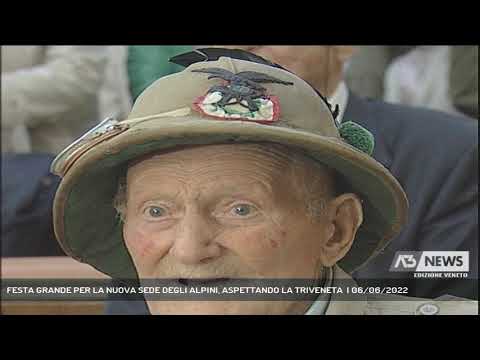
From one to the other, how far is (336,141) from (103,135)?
1.48 feet

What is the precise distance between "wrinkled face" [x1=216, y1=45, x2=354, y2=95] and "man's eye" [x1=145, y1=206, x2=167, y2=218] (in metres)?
0.40

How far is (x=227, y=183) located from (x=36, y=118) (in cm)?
96

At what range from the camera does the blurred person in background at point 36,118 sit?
263 centimetres

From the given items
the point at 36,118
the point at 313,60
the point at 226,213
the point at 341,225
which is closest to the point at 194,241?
the point at 226,213

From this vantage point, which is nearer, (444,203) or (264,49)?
(264,49)

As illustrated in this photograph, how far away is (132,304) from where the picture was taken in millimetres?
2244

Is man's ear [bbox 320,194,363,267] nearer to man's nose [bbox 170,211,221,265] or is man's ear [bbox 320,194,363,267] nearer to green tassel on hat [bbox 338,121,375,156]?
green tassel on hat [bbox 338,121,375,156]

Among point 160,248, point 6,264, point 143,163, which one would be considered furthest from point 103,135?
point 6,264

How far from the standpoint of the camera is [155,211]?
197 centimetres

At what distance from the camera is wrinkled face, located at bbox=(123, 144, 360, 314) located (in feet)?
6.44

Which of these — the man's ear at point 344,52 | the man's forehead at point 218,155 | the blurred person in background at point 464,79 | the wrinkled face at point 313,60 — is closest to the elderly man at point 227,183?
the man's forehead at point 218,155

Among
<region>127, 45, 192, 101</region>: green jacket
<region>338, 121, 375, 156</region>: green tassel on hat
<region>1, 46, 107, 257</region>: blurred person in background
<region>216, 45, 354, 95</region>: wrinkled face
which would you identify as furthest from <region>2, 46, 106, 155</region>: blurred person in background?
<region>338, 121, 375, 156</region>: green tassel on hat
